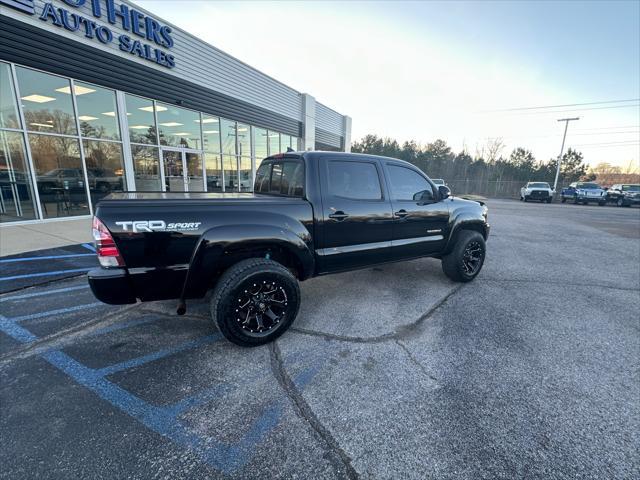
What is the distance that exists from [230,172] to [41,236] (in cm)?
869

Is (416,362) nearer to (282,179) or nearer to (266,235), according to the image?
(266,235)

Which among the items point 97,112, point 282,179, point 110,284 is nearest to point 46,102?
point 97,112

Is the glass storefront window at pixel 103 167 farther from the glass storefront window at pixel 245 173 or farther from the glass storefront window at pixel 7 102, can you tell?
the glass storefront window at pixel 245 173

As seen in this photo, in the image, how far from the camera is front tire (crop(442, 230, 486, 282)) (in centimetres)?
459

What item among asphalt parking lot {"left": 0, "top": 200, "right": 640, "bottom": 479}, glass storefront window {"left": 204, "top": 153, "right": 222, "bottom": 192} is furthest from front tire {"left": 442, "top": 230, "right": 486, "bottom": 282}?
glass storefront window {"left": 204, "top": 153, "right": 222, "bottom": 192}

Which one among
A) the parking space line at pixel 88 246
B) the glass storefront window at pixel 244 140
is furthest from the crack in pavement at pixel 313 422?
the glass storefront window at pixel 244 140

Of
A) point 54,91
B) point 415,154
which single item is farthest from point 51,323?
point 415,154

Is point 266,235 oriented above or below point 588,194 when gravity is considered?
above

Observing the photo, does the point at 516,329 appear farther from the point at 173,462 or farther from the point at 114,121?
the point at 114,121

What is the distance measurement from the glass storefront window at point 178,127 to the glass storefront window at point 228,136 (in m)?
1.34

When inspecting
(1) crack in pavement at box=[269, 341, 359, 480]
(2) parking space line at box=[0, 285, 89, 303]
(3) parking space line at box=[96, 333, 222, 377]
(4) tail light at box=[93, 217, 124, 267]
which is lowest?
(3) parking space line at box=[96, 333, 222, 377]

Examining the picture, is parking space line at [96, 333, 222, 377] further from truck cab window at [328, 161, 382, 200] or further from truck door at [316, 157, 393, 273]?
truck cab window at [328, 161, 382, 200]

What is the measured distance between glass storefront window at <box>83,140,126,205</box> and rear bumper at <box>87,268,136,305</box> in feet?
26.2

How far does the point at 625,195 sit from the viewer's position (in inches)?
856
